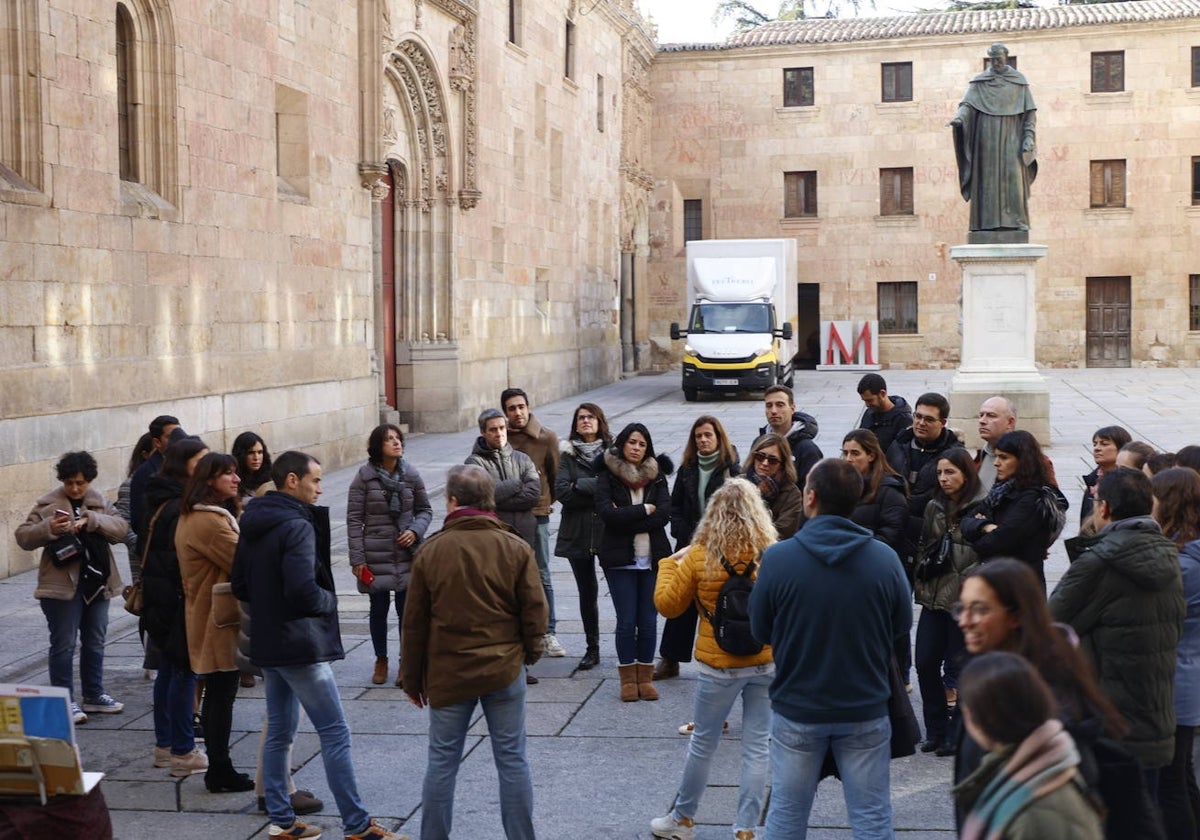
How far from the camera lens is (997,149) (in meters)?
18.2

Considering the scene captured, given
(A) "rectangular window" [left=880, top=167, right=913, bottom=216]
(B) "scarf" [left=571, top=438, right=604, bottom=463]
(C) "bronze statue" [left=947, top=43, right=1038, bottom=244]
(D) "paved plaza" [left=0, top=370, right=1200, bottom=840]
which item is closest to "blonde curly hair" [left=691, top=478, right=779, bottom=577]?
(D) "paved plaza" [left=0, top=370, right=1200, bottom=840]

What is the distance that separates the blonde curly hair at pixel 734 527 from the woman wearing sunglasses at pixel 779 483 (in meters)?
1.41

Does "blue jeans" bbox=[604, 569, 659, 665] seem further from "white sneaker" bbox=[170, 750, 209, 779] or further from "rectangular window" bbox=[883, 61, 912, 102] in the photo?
"rectangular window" bbox=[883, 61, 912, 102]

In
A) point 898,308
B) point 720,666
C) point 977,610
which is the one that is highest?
point 898,308

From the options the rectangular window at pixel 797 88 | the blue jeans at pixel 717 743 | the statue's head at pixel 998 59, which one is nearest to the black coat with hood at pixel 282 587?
the blue jeans at pixel 717 743

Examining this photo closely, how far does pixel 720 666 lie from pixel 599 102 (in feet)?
101

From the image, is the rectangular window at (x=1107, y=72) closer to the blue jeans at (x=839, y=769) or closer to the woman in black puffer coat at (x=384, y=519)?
the woman in black puffer coat at (x=384, y=519)

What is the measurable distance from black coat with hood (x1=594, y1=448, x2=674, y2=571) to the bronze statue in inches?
444

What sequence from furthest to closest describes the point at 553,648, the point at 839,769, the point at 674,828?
the point at 553,648, the point at 674,828, the point at 839,769

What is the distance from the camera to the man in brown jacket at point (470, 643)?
5.48 m

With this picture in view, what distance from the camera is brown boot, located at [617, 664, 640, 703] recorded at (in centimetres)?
814

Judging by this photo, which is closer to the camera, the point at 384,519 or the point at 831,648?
the point at 831,648

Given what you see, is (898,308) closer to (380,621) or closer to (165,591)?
(380,621)

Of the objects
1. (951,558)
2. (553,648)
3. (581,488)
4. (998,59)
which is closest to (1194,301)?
(998,59)
